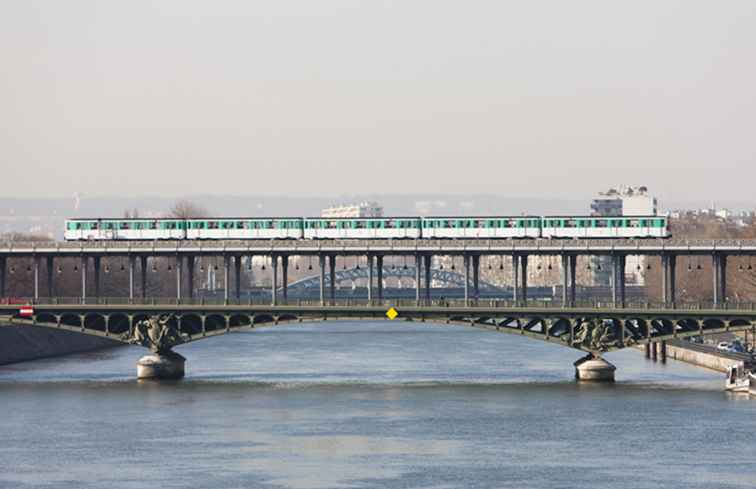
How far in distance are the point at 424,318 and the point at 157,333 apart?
18.9 metres

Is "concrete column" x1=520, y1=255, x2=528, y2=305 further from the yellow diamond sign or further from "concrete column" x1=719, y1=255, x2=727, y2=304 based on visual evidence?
"concrete column" x1=719, y1=255, x2=727, y2=304

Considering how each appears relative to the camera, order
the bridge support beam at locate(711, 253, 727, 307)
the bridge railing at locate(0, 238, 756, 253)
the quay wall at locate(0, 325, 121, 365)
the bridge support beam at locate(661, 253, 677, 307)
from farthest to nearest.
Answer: the quay wall at locate(0, 325, 121, 365) < the bridge railing at locate(0, 238, 756, 253) < the bridge support beam at locate(711, 253, 727, 307) < the bridge support beam at locate(661, 253, 677, 307)

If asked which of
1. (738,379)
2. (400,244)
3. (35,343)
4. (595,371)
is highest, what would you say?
(400,244)

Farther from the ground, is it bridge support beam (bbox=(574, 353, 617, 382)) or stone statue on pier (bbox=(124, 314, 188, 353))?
stone statue on pier (bbox=(124, 314, 188, 353))

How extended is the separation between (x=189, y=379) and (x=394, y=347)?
45923mm

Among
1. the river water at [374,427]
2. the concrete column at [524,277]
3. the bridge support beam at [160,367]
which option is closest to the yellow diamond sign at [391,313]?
the river water at [374,427]

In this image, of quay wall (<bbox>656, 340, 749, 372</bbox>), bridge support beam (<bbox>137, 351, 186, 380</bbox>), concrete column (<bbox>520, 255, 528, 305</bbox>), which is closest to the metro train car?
bridge support beam (<bbox>137, 351, 186, 380</bbox>)

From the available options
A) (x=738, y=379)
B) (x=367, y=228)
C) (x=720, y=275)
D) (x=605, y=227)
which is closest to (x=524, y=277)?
(x=605, y=227)

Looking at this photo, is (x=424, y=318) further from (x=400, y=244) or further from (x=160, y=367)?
(x=160, y=367)

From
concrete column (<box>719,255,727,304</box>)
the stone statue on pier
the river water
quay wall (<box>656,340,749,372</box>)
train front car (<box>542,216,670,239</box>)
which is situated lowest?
the river water

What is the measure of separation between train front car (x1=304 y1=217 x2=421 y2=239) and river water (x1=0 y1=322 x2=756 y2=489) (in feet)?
33.0

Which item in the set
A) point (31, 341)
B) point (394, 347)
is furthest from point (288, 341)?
point (31, 341)

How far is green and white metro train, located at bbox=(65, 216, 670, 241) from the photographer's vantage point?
5581 inches

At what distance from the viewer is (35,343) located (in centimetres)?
16188
